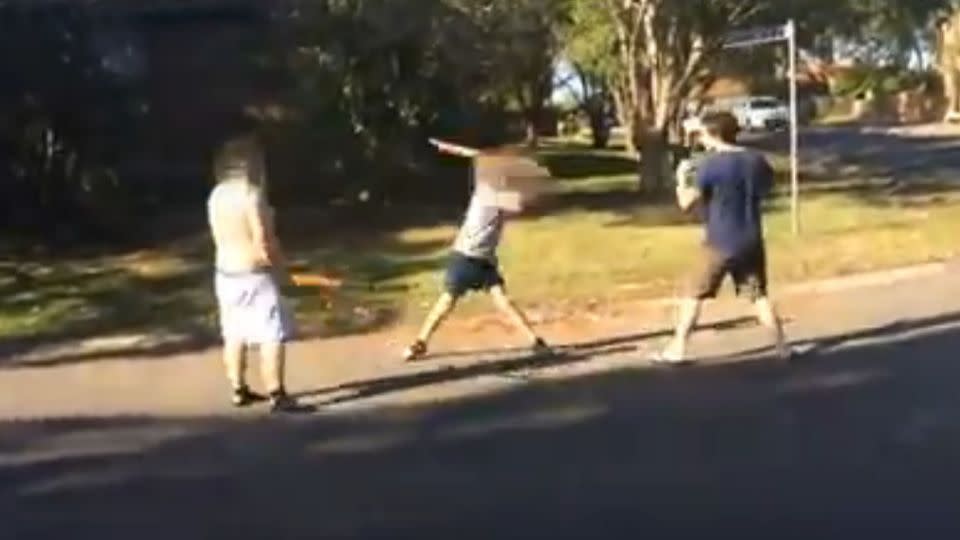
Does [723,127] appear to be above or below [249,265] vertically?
above

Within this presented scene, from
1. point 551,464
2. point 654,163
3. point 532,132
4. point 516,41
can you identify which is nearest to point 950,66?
point 532,132

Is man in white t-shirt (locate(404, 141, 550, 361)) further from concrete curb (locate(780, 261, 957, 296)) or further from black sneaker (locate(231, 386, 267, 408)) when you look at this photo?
concrete curb (locate(780, 261, 957, 296))

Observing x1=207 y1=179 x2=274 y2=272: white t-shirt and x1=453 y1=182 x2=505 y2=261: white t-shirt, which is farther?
x1=453 y1=182 x2=505 y2=261: white t-shirt

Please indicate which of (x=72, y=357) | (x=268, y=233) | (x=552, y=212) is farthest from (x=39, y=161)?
(x=268, y=233)

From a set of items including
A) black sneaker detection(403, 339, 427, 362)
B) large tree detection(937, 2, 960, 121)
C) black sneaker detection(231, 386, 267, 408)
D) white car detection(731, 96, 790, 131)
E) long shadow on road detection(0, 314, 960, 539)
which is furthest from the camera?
large tree detection(937, 2, 960, 121)

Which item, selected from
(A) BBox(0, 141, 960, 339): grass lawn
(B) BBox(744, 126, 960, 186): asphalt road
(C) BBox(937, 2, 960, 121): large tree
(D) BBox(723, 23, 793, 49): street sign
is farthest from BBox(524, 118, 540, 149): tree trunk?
(C) BBox(937, 2, 960, 121): large tree

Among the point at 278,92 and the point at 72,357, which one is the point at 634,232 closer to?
the point at 278,92

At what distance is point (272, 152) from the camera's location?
28.4 m

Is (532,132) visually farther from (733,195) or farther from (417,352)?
(733,195)

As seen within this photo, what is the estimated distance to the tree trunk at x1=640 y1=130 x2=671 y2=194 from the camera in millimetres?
32094

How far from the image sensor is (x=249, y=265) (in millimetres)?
11656

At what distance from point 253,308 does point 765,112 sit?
56.1 metres

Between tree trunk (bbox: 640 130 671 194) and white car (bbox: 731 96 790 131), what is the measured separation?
1112 inches

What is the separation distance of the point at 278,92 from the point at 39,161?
360 centimetres
